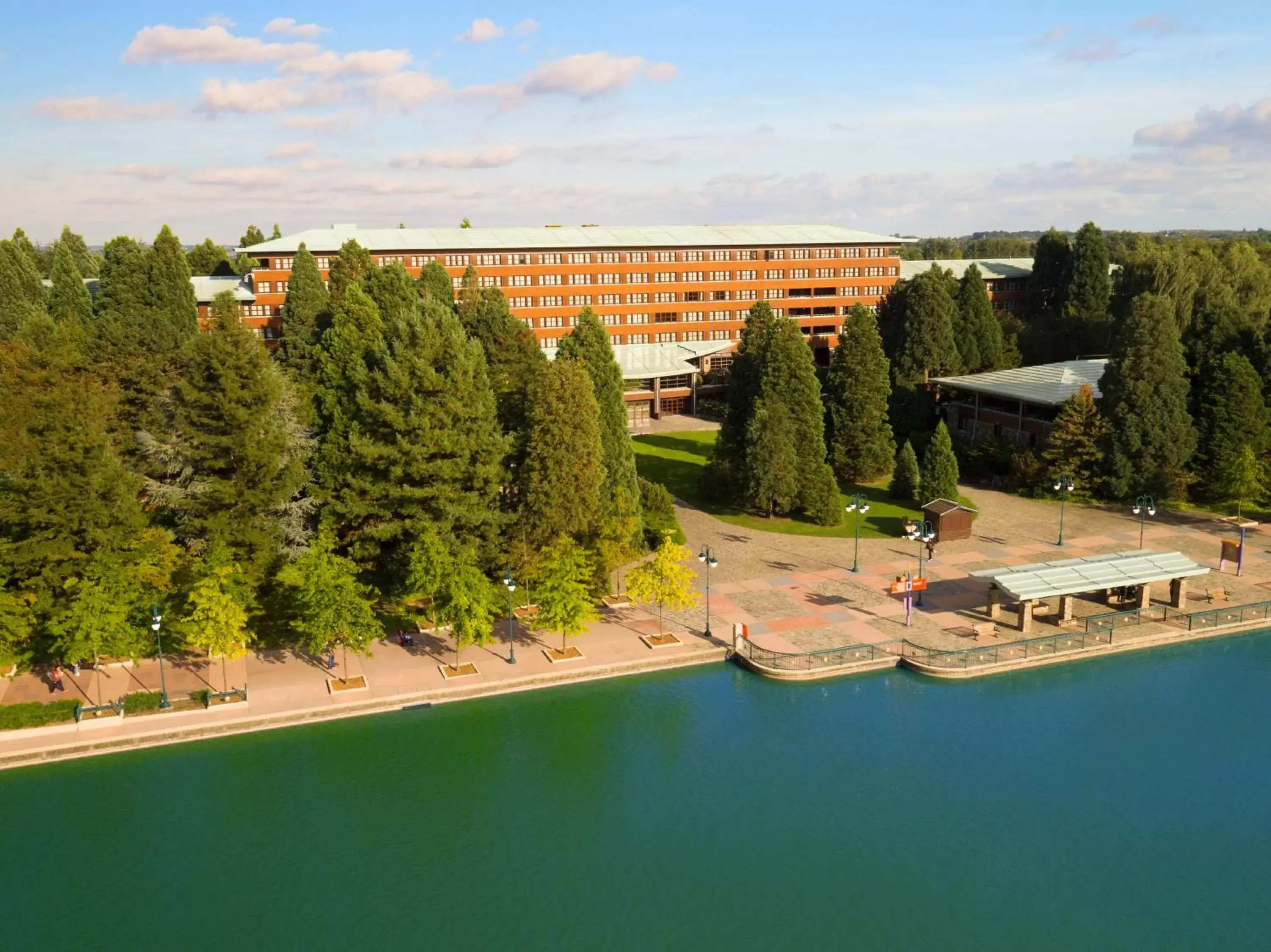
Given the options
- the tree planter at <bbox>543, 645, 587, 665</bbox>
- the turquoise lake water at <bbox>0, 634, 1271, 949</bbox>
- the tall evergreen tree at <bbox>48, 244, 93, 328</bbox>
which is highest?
the tall evergreen tree at <bbox>48, 244, 93, 328</bbox>

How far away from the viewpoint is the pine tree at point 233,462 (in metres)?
38.4

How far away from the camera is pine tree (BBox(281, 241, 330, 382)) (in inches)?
2370

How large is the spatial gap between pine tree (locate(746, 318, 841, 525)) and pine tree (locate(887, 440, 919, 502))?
6076mm

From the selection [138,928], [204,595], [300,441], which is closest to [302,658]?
[204,595]

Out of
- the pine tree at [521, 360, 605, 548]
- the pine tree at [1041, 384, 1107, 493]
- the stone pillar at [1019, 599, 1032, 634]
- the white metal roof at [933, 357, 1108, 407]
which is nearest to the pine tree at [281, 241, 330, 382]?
the pine tree at [521, 360, 605, 548]

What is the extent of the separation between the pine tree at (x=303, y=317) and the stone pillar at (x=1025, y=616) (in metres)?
39.0

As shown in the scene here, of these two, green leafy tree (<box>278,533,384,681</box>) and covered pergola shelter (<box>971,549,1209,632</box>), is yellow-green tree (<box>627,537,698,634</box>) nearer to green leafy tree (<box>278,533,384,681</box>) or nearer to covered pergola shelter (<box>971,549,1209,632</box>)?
green leafy tree (<box>278,533,384,681</box>)

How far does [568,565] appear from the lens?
122 feet

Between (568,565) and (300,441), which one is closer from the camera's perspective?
(568,565)

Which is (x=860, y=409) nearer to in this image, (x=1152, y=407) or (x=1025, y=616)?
(x=1152, y=407)

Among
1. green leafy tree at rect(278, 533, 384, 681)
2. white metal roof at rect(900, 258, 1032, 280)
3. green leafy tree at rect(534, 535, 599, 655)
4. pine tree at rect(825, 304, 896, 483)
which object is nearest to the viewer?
green leafy tree at rect(278, 533, 384, 681)

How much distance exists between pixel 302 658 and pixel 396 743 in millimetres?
7629

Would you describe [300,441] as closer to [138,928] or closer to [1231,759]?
[138,928]

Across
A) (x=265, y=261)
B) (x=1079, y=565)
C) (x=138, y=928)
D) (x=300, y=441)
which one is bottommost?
(x=138, y=928)
